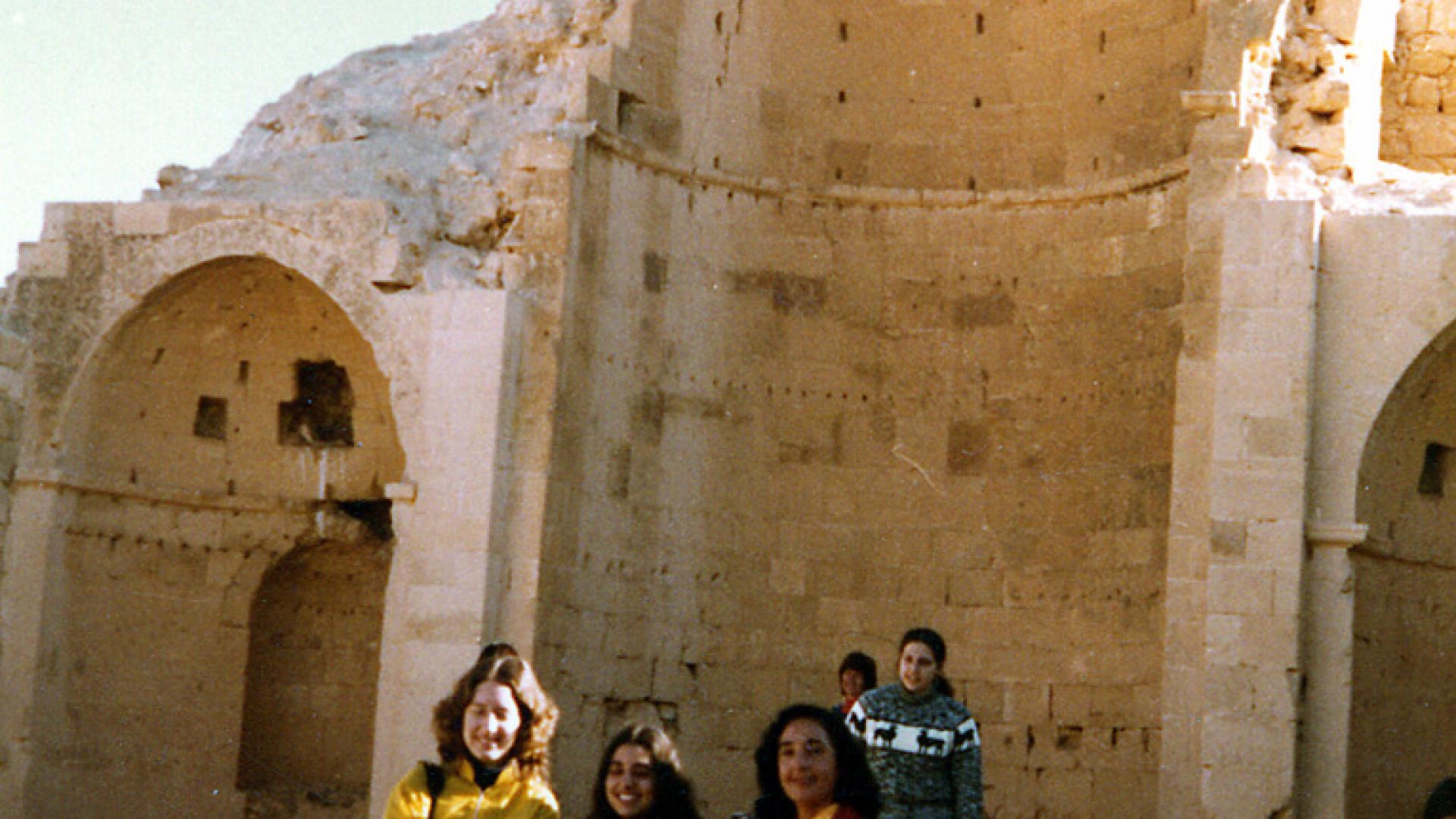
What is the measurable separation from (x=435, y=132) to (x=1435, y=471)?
7.99 meters

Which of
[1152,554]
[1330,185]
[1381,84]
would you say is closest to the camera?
[1330,185]

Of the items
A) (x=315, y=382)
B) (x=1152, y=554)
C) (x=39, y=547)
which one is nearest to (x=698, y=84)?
(x=315, y=382)

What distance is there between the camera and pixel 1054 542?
667 inches

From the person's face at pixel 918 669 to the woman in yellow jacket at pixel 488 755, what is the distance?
6.67 feet

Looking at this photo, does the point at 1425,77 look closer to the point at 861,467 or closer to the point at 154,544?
the point at 861,467

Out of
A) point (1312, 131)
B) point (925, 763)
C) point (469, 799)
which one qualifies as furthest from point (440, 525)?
point (469, 799)

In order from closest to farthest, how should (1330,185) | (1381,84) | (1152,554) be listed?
(1330,185) → (1152,554) → (1381,84)

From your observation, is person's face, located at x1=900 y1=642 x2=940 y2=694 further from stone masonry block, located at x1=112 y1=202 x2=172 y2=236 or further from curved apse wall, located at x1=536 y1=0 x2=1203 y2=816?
stone masonry block, located at x1=112 y1=202 x2=172 y2=236

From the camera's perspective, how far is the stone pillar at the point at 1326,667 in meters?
14.0

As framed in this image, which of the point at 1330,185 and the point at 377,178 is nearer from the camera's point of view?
the point at 1330,185

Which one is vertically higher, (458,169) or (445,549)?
(458,169)

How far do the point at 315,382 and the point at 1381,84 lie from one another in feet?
29.1

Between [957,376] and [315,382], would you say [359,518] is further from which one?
[957,376]

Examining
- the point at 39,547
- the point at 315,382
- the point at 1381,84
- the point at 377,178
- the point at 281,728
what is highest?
the point at 1381,84
